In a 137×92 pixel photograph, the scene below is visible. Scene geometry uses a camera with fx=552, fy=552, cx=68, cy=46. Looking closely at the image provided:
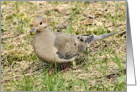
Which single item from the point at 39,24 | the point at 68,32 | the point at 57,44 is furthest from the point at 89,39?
the point at 39,24

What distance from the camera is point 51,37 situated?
22.0 feet

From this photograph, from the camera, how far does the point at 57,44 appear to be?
22.0ft

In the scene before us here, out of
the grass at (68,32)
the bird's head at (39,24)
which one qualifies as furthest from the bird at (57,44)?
the grass at (68,32)

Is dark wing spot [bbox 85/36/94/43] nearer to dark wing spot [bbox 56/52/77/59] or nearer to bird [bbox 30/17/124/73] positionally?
bird [bbox 30/17/124/73]

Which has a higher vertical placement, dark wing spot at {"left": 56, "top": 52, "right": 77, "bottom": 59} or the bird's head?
the bird's head

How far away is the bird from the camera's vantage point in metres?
6.53

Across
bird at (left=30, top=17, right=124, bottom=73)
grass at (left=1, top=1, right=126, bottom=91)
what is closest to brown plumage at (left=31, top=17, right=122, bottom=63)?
bird at (left=30, top=17, right=124, bottom=73)

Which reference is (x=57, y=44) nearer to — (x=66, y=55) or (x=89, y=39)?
(x=66, y=55)

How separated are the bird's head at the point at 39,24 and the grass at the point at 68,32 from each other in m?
0.48

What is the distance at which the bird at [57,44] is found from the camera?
6.53 m

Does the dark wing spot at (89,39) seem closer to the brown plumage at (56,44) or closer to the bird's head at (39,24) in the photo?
the brown plumage at (56,44)

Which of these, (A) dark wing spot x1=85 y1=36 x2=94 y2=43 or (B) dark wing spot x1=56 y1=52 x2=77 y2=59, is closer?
(B) dark wing spot x1=56 y1=52 x2=77 y2=59

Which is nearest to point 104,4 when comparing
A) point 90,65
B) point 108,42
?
point 108,42

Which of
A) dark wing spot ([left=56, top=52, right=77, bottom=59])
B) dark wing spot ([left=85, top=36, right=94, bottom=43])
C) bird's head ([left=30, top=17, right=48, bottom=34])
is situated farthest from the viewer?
dark wing spot ([left=85, top=36, right=94, bottom=43])
